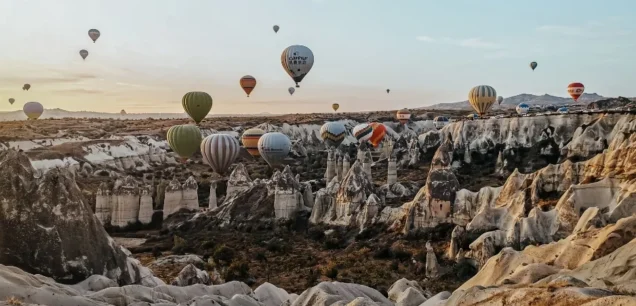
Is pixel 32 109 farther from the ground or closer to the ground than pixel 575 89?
closer to the ground

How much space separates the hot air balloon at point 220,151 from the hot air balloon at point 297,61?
35.2 feet

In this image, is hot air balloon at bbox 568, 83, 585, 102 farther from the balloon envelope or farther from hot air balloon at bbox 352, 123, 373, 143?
Result: the balloon envelope

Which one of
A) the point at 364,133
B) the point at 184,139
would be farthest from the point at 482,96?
the point at 184,139

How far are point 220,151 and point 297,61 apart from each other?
12.7 metres

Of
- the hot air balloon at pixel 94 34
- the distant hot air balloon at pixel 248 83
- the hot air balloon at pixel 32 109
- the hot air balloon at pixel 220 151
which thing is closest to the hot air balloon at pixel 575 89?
the distant hot air balloon at pixel 248 83

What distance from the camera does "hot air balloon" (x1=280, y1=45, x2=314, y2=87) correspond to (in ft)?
187

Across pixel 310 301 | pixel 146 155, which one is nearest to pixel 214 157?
pixel 146 155

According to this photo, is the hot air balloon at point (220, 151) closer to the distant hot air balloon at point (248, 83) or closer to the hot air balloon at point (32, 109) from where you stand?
the distant hot air balloon at point (248, 83)

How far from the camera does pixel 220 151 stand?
4891 cm

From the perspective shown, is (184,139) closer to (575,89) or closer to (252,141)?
(252,141)

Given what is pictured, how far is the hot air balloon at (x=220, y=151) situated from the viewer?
161 feet

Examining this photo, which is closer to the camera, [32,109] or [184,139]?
[184,139]

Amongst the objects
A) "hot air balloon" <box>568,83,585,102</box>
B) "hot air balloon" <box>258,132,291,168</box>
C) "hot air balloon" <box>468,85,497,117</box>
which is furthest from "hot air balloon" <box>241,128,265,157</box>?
"hot air balloon" <box>568,83,585,102</box>

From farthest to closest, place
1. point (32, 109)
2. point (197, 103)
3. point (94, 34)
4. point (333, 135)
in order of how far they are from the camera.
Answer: point (32, 109) → point (333, 135) → point (94, 34) → point (197, 103)
